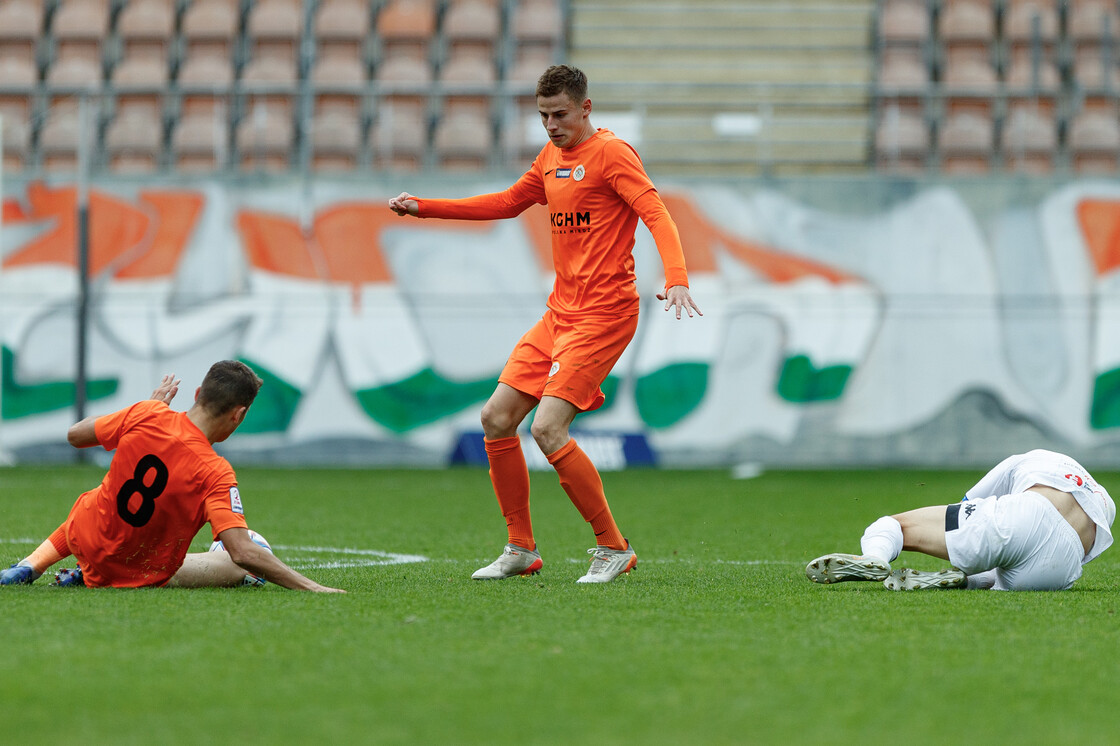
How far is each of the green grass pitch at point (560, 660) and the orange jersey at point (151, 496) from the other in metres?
0.19

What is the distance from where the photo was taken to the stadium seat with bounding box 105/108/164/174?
658 inches

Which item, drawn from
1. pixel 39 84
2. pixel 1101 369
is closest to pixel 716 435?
pixel 1101 369

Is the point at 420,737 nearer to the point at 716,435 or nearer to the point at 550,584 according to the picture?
the point at 550,584

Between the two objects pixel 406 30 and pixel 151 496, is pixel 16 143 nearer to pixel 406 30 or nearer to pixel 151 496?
pixel 406 30

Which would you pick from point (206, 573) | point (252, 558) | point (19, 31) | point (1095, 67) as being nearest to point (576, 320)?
point (252, 558)

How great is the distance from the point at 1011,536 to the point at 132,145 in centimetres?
1409

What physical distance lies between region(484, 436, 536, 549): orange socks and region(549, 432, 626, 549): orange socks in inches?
Result: 8.0

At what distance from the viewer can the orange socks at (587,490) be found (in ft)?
17.9

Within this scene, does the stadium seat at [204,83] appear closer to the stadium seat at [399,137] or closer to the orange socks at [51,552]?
the stadium seat at [399,137]

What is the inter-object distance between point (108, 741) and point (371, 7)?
17.2 m

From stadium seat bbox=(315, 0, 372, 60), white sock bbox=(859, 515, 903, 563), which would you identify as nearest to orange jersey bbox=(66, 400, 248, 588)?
white sock bbox=(859, 515, 903, 563)

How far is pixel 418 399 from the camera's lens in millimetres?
16578

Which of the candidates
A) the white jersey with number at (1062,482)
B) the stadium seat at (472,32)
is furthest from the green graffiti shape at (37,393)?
the white jersey with number at (1062,482)

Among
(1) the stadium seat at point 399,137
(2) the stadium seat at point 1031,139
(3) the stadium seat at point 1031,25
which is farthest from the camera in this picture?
(3) the stadium seat at point 1031,25
